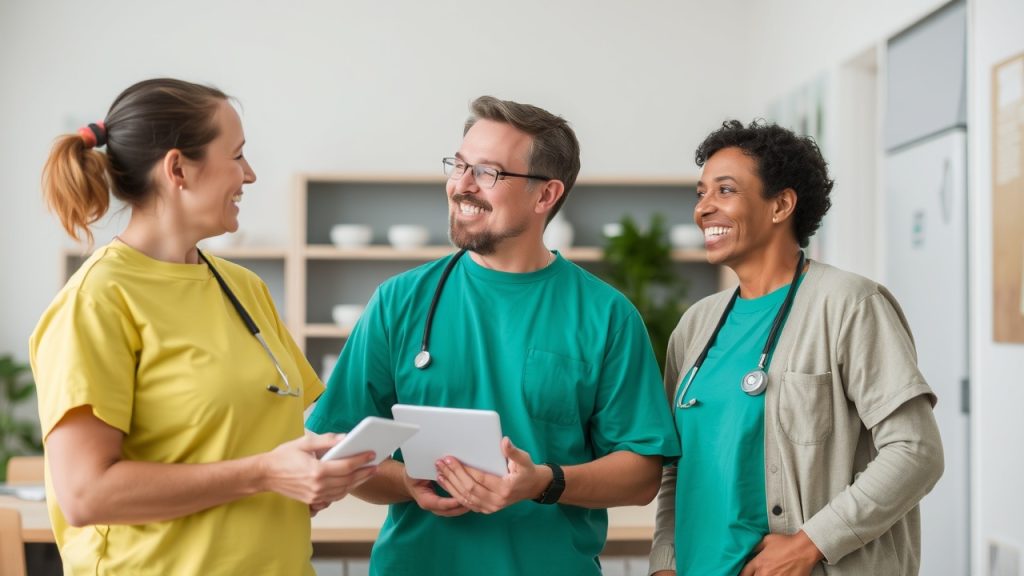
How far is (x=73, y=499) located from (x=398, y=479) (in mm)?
595

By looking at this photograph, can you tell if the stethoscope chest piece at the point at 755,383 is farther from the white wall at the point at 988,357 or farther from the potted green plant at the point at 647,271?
the potted green plant at the point at 647,271

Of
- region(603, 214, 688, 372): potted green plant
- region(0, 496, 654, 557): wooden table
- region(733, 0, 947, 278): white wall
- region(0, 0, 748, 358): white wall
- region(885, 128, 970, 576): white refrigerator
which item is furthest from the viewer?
region(0, 0, 748, 358): white wall

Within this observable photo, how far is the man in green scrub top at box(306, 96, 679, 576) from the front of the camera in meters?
1.81

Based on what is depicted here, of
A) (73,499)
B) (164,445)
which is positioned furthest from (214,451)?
(73,499)

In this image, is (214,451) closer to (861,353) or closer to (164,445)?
(164,445)

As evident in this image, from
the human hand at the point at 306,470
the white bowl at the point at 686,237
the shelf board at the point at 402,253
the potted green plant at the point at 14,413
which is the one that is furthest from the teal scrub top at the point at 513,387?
the potted green plant at the point at 14,413

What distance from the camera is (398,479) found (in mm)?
1790

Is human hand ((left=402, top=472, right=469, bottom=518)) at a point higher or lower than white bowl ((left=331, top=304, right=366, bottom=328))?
lower

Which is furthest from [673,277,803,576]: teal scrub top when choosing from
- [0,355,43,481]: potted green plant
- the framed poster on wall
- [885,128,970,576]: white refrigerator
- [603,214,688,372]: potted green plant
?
[0,355,43,481]: potted green plant

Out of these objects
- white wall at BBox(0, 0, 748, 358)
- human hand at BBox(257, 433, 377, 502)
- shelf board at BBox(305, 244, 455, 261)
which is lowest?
human hand at BBox(257, 433, 377, 502)

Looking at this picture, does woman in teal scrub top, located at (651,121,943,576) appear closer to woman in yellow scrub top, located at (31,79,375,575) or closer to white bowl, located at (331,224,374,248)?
woman in yellow scrub top, located at (31,79,375,575)

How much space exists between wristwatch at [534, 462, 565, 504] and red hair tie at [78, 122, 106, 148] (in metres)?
0.91

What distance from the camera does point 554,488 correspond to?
5.61 ft

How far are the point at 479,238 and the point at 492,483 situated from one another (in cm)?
48
